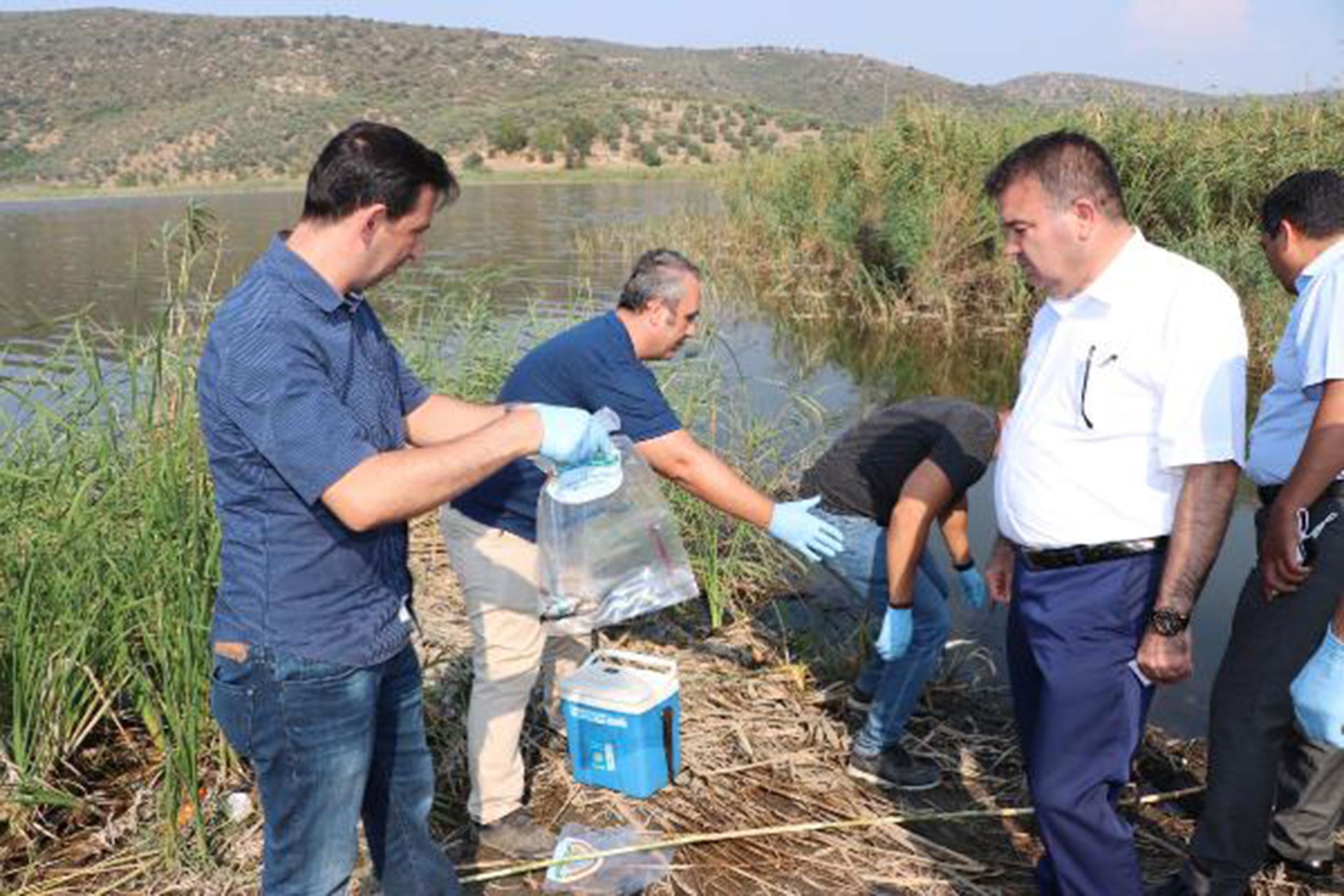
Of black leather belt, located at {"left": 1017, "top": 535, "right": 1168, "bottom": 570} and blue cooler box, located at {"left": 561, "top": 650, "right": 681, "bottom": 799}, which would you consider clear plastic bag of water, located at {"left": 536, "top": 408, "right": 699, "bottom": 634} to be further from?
black leather belt, located at {"left": 1017, "top": 535, "right": 1168, "bottom": 570}

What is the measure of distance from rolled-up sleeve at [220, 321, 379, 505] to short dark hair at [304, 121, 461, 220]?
259mm

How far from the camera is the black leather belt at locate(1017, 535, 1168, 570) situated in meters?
2.31

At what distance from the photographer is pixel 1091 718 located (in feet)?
7.70

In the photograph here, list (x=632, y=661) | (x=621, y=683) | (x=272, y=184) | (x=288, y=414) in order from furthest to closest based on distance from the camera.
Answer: (x=272, y=184)
(x=632, y=661)
(x=621, y=683)
(x=288, y=414)

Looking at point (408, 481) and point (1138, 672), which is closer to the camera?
point (408, 481)

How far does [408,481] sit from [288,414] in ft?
0.75

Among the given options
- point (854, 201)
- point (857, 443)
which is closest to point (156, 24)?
point (854, 201)

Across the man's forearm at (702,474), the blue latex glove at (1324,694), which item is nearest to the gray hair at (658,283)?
the man's forearm at (702,474)

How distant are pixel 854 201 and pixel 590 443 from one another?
1103cm

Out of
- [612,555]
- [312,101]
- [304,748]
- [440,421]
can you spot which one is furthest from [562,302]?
[312,101]

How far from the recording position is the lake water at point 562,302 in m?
5.30

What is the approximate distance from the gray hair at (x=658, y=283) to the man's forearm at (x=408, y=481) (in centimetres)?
136

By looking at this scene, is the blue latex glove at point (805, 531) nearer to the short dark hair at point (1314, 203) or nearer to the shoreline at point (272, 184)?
the short dark hair at point (1314, 203)

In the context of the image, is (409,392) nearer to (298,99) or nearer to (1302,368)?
(1302,368)
